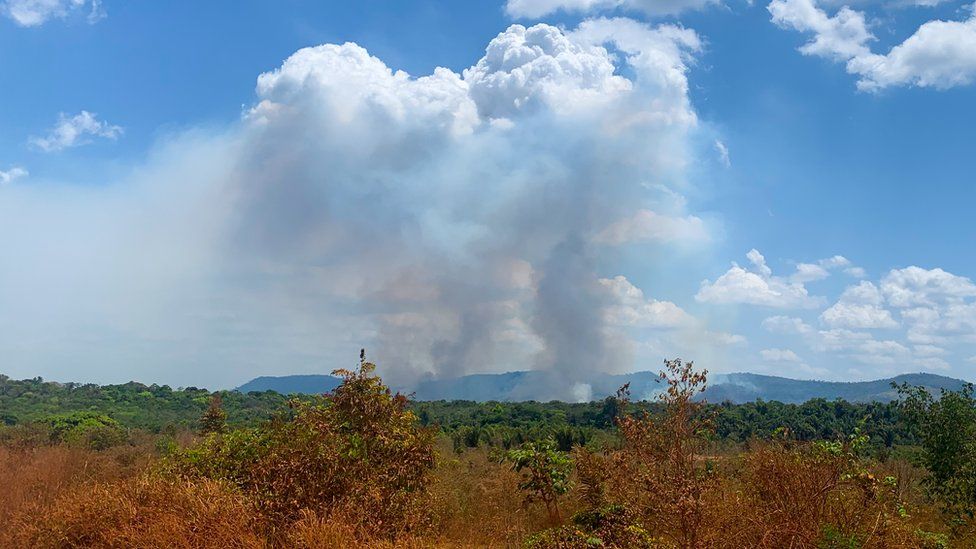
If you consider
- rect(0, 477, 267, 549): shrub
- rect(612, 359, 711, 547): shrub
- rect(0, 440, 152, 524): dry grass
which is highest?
rect(612, 359, 711, 547): shrub

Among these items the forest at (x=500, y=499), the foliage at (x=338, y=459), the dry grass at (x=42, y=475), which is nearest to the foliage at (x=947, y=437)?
the forest at (x=500, y=499)

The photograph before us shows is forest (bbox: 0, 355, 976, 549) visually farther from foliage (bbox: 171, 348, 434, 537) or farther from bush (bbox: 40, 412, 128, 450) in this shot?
bush (bbox: 40, 412, 128, 450)

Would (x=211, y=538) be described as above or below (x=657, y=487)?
below

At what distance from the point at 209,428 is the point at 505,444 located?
22.1 meters

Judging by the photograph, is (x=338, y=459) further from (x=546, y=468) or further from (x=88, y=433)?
(x=88, y=433)

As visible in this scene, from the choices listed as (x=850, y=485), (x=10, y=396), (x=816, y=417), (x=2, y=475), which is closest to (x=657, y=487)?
(x=850, y=485)

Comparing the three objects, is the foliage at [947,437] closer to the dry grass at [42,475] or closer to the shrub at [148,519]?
the shrub at [148,519]

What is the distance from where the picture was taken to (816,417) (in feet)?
214

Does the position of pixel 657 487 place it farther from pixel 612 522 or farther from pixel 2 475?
pixel 2 475

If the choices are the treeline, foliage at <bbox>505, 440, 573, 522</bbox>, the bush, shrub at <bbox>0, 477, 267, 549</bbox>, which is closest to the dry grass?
shrub at <bbox>0, 477, 267, 549</bbox>

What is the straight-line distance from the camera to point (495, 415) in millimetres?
79125

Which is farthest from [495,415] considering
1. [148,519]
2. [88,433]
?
[148,519]

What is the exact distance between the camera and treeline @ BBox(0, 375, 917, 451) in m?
50.7

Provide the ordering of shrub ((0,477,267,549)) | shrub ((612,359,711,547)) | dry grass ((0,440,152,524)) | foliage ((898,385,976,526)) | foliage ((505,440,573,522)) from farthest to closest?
foliage ((505,440,573,522)), foliage ((898,385,976,526)), dry grass ((0,440,152,524)), shrub ((0,477,267,549)), shrub ((612,359,711,547))
